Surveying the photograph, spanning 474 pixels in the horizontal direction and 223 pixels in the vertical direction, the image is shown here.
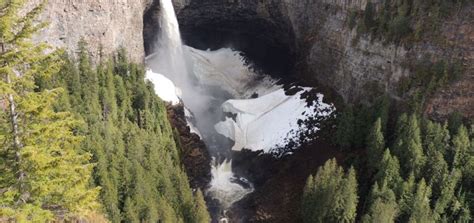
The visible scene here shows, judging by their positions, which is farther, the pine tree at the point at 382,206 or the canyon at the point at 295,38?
the canyon at the point at 295,38

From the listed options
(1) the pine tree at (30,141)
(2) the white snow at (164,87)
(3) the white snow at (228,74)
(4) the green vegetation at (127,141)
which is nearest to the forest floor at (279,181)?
(4) the green vegetation at (127,141)

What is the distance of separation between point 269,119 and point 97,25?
23038mm

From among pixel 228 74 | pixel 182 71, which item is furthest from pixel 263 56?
pixel 182 71

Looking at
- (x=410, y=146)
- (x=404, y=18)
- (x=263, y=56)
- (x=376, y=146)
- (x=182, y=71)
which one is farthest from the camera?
(x=263, y=56)

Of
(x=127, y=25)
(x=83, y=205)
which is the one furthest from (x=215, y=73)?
(x=83, y=205)

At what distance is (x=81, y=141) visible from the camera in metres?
35.1

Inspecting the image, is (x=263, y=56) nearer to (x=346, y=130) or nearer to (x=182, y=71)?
(x=182, y=71)

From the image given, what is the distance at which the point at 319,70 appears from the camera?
187 ft

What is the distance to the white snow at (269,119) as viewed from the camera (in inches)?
2103

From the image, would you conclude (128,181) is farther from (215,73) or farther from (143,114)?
(215,73)

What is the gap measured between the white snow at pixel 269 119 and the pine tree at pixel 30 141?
3490 centimetres

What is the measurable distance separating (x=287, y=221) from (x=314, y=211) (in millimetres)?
4945

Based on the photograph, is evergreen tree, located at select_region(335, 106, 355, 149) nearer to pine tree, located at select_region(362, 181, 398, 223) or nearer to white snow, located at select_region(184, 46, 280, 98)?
pine tree, located at select_region(362, 181, 398, 223)

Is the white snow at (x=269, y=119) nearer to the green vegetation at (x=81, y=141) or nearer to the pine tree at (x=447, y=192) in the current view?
the green vegetation at (x=81, y=141)
